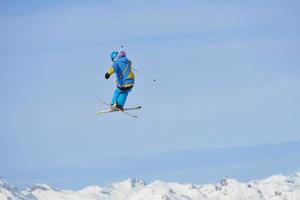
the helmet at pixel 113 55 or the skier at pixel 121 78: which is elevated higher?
the helmet at pixel 113 55

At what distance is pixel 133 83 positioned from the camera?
89.1m

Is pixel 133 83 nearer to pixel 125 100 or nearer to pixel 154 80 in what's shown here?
pixel 125 100

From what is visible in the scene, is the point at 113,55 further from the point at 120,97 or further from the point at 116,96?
the point at 120,97

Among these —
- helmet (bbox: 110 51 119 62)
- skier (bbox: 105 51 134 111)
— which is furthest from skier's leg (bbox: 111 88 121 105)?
helmet (bbox: 110 51 119 62)

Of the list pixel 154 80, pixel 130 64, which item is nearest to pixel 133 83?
pixel 130 64

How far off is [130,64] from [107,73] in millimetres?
4079

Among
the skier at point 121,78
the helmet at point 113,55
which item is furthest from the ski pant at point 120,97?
the helmet at point 113,55

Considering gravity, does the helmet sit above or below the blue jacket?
above

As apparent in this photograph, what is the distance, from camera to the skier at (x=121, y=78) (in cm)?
8831

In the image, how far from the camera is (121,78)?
88.7 m

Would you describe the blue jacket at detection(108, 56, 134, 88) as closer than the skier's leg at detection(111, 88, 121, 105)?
Yes

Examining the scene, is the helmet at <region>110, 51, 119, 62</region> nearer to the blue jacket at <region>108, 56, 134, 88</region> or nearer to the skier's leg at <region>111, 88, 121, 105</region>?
the blue jacket at <region>108, 56, 134, 88</region>

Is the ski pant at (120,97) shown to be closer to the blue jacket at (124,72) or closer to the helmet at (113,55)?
the blue jacket at (124,72)

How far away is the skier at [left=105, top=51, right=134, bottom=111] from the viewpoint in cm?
8831
